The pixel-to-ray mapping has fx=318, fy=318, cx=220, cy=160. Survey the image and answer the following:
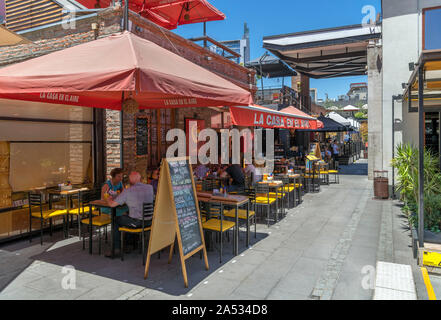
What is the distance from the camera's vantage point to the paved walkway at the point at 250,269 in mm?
4082

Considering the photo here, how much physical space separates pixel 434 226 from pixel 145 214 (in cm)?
538

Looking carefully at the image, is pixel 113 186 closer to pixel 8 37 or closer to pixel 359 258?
pixel 8 37

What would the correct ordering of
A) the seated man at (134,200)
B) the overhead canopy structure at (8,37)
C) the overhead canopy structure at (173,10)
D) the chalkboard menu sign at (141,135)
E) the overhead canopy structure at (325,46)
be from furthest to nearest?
the overhead canopy structure at (325,46)
the overhead canopy structure at (173,10)
the chalkboard menu sign at (141,135)
the overhead canopy structure at (8,37)
the seated man at (134,200)

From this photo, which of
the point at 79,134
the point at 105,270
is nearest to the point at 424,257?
the point at 105,270

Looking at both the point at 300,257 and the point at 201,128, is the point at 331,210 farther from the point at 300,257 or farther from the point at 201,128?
the point at 201,128

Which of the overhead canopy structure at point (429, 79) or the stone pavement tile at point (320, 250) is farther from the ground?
the overhead canopy structure at point (429, 79)

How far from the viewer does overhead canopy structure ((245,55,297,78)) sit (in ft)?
63.5

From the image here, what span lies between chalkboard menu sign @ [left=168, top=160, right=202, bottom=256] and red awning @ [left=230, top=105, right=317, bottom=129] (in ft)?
5.40

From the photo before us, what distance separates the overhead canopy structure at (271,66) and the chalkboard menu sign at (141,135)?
11770 mm

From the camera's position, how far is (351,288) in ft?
13.8

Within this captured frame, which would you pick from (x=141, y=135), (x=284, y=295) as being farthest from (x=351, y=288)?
(x=141, y=135)

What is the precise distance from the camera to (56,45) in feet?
26.2

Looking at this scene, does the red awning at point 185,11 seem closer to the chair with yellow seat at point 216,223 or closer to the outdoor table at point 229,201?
the outdoor table at point 229,201

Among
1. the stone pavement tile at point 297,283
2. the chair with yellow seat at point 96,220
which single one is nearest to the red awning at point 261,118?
the stone pavement tile at point 297,283
